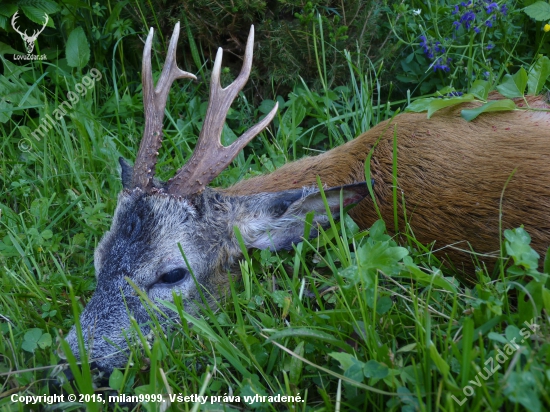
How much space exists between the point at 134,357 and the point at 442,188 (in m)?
1.67

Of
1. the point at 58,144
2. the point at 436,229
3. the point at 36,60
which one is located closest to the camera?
the point at 436,229

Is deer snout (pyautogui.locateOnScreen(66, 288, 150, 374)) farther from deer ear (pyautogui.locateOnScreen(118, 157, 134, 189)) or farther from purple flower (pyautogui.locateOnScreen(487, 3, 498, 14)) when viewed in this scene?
purple flower (pyautogui.locateOnScreen(487, 3, 498, 14))

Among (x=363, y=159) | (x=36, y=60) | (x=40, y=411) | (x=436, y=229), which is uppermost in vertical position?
(x=36, y=60)

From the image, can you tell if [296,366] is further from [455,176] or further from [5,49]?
[5,49]

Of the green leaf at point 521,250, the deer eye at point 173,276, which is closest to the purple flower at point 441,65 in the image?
the green leaf at point 521,250

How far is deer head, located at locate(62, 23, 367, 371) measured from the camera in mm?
2930

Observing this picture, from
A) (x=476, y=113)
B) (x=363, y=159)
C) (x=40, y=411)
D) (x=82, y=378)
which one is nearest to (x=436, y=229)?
(x=363, y=159)

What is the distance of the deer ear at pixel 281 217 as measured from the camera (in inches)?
123

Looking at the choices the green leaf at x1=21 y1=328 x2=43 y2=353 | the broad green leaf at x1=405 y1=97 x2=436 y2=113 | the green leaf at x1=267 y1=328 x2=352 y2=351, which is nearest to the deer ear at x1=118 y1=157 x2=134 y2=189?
the green leaf at x1=21 y1=328 x2=43 y2=353

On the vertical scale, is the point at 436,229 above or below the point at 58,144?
below

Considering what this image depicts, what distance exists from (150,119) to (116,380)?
4.65 ft

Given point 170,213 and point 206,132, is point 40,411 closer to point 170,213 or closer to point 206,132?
point 170,213

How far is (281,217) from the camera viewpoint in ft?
10.4

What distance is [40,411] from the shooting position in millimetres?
2502
